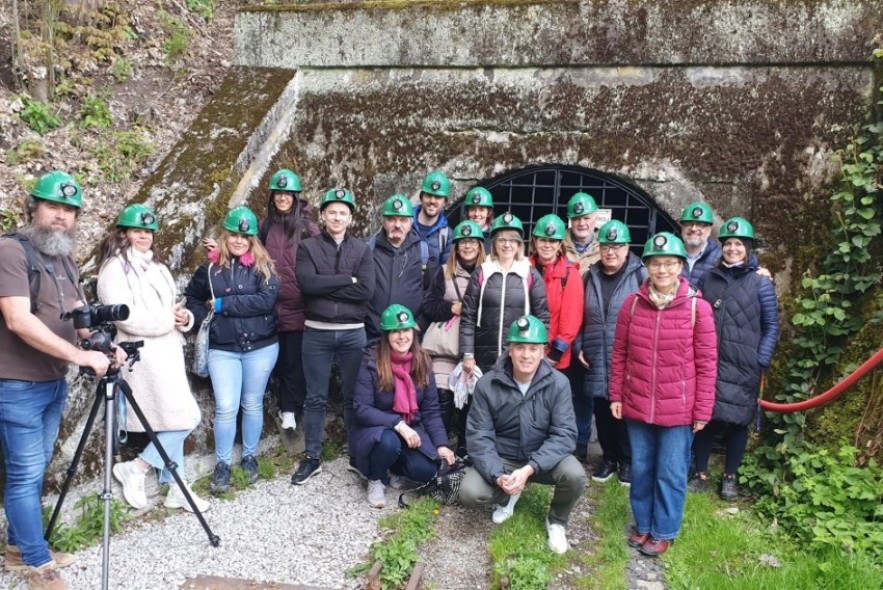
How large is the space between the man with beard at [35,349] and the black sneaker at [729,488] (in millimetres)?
4080

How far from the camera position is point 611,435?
16.9 feet

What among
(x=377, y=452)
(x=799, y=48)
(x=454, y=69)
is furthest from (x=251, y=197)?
(x=799, y=48)

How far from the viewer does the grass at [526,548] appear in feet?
12.1

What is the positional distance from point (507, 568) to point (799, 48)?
168 inches

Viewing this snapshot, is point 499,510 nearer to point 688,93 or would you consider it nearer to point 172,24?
point 688,93

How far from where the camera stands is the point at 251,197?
5.73 meters

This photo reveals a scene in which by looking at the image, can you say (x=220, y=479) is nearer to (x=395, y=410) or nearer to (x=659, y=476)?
(x=395, y=410)

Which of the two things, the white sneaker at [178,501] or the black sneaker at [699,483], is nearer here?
the white sneaker at [178,501]

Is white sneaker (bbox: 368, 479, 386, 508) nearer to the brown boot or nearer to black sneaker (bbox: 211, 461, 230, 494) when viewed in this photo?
black sneaker (bbox: 211, 461, 230, 494)

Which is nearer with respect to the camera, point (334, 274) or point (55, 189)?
point (55, 189)

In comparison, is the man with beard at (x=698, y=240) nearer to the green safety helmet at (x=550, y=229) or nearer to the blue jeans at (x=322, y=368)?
the green safety helmet at (x=550, y=229)

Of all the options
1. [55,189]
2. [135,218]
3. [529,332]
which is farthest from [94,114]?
[529,332]

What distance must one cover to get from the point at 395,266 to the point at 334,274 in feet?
1.54

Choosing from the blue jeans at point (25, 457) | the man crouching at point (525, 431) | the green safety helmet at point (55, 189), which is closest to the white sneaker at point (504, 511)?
the man crouching at point (525, 431)
